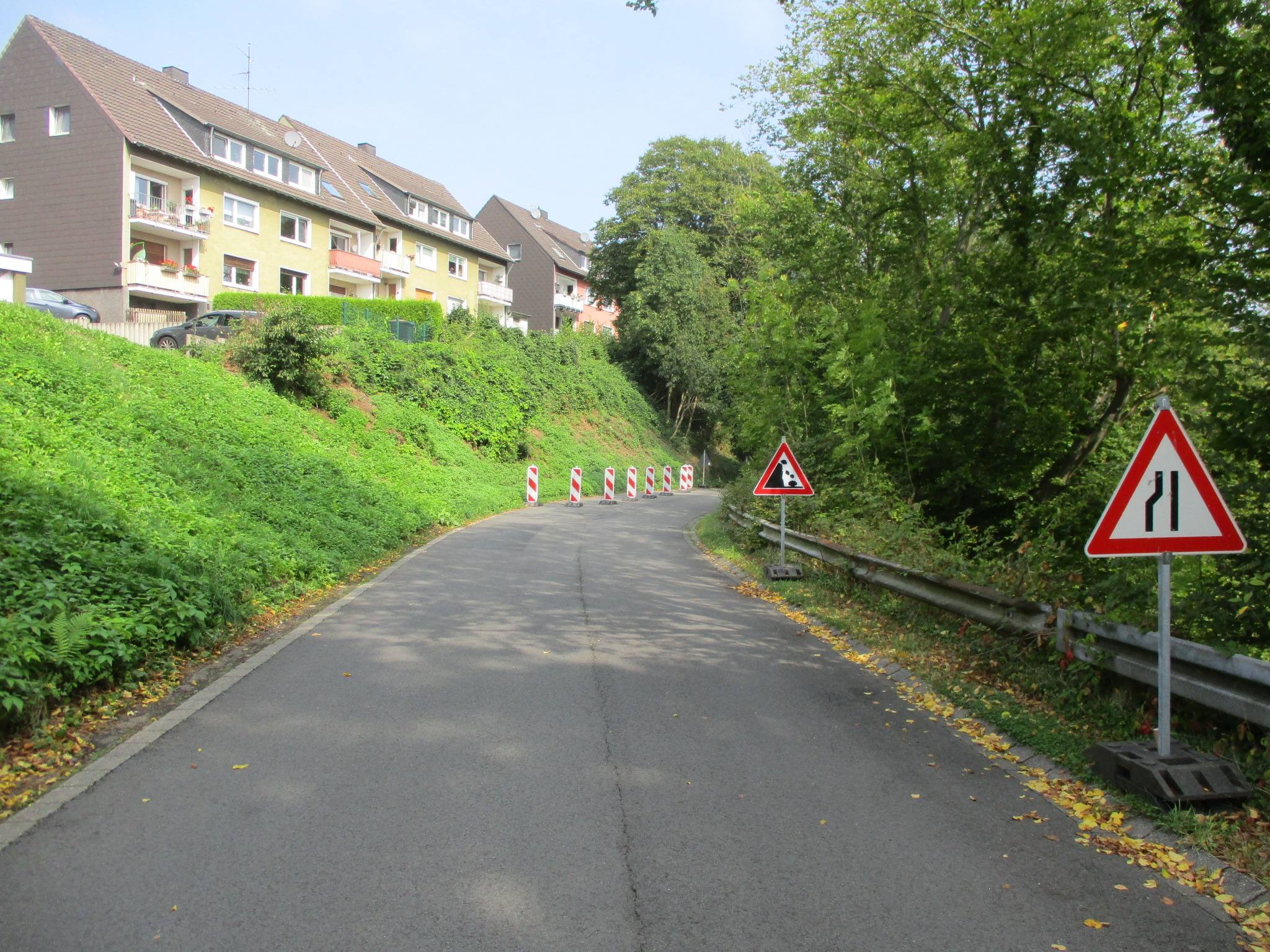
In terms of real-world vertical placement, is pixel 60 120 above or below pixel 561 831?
above

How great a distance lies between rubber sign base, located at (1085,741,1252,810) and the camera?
4.59 m

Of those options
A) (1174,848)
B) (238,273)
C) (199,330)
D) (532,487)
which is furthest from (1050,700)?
(238,273)

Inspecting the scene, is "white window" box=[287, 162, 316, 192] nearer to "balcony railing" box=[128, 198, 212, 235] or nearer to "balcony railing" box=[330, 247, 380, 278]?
"balcony railing" box=[330, 247, 380, 278]

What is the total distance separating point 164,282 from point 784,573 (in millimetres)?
29898

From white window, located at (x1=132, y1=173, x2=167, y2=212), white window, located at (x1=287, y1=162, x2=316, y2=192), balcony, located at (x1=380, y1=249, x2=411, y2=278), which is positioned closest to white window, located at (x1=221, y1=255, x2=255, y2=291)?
white window, located at (x1=132, y1=173, x2=167, y2=212)

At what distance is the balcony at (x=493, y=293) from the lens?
56406 mm

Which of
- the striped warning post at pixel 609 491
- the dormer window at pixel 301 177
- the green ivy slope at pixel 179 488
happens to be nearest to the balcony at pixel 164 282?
the dormer window at pixel 301 177

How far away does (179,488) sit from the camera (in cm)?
1056

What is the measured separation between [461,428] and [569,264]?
3917cm

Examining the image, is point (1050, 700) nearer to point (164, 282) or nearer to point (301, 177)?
point (164, 282)

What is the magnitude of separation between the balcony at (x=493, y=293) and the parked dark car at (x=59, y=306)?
2922 centimetres

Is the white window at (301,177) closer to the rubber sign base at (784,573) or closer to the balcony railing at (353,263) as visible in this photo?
the balcony railing at (353,263)

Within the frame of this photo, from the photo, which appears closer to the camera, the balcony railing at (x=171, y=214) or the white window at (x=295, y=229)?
the balcony railing at (x=171, y=214)

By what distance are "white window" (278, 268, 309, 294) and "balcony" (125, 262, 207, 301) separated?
4.95m
